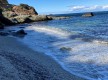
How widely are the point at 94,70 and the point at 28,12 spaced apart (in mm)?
114440

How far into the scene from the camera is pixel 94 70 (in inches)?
591

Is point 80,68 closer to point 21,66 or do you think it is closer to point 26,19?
point 21,66

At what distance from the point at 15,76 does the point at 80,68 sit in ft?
17.5

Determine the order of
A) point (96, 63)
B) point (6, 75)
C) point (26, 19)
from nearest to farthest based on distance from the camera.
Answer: point (6, 75), point (96, 63), point (26, 19)

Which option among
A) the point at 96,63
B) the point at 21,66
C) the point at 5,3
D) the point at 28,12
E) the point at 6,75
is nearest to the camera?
the point at 6,75

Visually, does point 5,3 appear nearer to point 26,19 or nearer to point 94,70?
point 26,19

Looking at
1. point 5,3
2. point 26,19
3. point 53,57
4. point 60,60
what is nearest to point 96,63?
point 60,60

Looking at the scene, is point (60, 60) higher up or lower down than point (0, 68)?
lower down

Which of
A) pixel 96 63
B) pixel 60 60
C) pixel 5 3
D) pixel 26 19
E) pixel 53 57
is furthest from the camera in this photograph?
pixel 5 3

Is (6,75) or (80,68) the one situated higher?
(6,75)

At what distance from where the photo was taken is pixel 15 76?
37.3 ft

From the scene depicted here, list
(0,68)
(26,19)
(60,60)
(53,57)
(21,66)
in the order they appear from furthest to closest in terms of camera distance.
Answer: (26,19) < (53,57) < (60,60) < (21,66) < (0,68)

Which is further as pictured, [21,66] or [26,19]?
[26,19]

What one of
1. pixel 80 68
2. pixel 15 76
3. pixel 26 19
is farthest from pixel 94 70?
pixel 26 19
